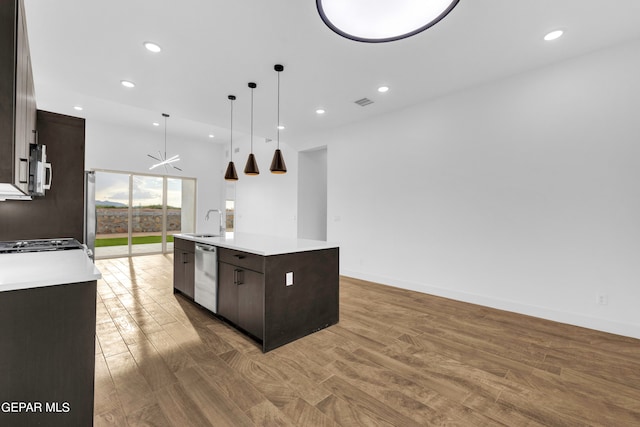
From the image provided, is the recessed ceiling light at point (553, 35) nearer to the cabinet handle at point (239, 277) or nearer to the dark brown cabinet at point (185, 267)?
the cabinet handle at point (239, 277)

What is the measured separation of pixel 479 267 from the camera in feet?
12.1

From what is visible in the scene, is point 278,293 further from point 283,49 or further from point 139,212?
point 139,212

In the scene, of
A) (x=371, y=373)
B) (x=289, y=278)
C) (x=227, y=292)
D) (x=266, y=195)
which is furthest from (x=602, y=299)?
(x=266, y=195)

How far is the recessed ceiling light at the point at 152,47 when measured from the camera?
2.79 m

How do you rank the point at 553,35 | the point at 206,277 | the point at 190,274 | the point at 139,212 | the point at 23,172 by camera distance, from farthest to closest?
1. the point at 139,212
2. the point at 190,274
3. the point at 206,277
4. the point at 553,35
5. the point at 23,172

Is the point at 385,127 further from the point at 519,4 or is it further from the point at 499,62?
the point at 519,4

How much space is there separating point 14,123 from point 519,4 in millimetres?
3480

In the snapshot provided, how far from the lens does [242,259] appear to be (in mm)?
2576

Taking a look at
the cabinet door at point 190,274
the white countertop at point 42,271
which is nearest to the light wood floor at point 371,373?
the cabinet door at point 190,274

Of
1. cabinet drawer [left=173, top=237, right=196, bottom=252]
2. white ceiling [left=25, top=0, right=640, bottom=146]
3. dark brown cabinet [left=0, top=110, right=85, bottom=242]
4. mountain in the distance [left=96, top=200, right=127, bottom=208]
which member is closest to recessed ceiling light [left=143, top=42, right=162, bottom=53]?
white ceiling [left=25, top=0, right=640, bottom=146]

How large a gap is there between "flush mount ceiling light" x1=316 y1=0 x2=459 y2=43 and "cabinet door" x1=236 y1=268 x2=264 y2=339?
1.94m

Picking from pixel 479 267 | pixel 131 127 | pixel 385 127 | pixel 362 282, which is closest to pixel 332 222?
pixel 362 282

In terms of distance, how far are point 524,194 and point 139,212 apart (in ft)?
28.1

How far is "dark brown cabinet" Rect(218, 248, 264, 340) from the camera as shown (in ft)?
7.84
